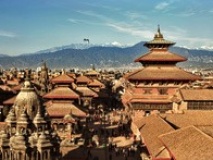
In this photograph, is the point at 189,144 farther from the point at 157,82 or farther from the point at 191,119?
the point at 157,82

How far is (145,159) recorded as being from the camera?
3578cm

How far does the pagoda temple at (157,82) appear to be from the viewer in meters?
48.9

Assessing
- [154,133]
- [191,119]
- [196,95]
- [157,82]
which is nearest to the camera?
[154,133]

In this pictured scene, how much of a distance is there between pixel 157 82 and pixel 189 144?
1051 inches

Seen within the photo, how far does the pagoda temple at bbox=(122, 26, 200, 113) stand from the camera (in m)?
48.9

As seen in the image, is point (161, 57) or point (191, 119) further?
point (161, 57)

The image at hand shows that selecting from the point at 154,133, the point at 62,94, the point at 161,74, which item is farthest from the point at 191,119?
the point at 62,94

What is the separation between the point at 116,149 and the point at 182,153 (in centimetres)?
2513

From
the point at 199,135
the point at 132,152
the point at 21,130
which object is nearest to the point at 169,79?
the point at 132,152

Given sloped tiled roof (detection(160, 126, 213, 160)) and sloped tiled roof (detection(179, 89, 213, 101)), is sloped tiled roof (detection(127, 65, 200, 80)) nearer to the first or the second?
sloped tiled roof (detection(179, 89, 213, 101))

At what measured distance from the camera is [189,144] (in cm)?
2311

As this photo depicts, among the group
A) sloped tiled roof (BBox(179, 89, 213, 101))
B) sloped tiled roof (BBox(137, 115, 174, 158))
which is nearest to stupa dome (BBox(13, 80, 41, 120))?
sloped tiled roof (BBox(137, 115, 174, 158))

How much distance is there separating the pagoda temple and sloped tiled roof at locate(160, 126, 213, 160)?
72.1 ft

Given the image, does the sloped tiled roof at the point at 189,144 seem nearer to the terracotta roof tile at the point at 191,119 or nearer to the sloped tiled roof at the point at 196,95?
the terracotta roof tile at the point at 191,119
